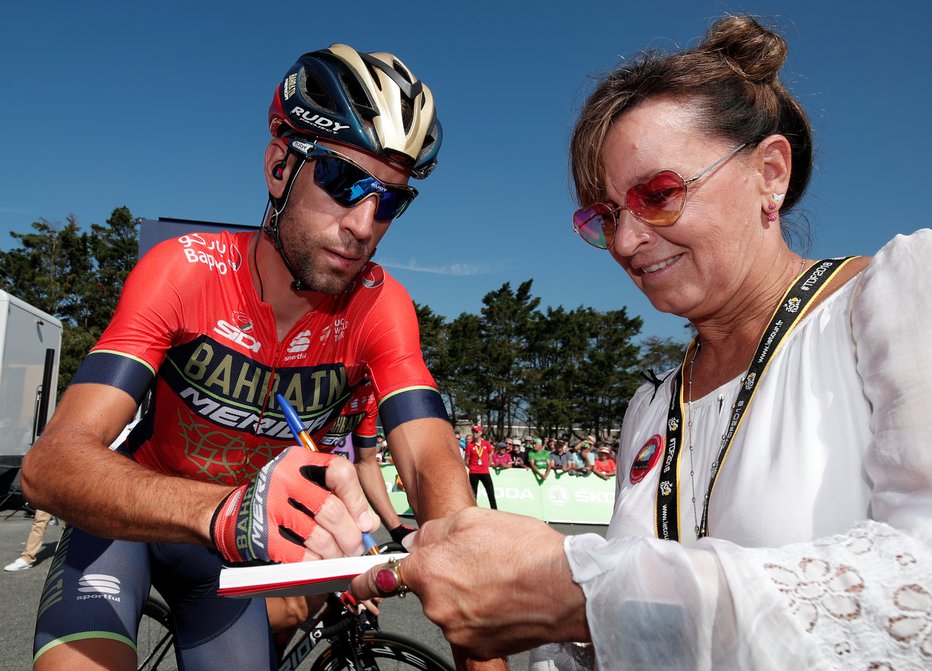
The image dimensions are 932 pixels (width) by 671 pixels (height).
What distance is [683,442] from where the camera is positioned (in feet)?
6.66

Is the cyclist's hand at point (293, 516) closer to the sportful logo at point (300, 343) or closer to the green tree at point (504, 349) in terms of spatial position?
the sportful logo at point (300, 343)

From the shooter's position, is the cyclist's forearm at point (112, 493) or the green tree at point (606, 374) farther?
the green tree at point (606, 374)

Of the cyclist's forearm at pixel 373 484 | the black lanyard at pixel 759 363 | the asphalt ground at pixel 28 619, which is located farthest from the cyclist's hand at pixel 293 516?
the asphalt ground at pixel 28 619

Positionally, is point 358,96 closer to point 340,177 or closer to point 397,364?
point 340,177

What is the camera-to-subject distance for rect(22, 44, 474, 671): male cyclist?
2.34 m

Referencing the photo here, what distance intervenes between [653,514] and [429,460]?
91 cm

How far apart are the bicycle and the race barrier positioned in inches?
433

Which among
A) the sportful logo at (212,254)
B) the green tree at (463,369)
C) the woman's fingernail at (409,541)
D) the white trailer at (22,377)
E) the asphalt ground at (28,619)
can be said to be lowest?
the asphalt ground at (28,619)

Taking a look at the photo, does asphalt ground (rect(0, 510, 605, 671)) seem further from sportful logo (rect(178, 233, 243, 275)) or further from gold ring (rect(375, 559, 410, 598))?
gold ring (rect(375, 559, 410, 598))

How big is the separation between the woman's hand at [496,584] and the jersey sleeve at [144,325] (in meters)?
1.45

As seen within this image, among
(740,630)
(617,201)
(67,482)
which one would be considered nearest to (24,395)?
(67,482)

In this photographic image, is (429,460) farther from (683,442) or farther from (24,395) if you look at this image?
(24,395)

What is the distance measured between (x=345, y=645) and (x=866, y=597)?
10.4 ft

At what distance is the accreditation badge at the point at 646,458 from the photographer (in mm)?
2111
